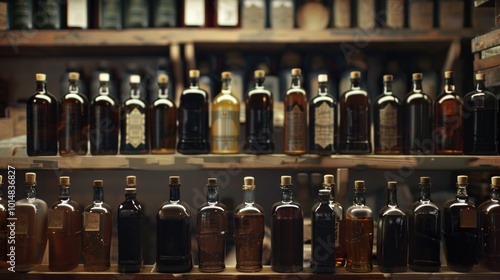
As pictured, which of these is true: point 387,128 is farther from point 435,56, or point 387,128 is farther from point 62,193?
point 62,193

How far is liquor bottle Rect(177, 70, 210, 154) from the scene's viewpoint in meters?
1.95

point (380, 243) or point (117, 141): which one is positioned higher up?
point (117, 141)

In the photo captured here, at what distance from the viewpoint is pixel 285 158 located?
1893 mm

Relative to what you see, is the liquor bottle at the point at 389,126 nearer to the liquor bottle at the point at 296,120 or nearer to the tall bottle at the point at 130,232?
the liquor bottle at the point at 296,120

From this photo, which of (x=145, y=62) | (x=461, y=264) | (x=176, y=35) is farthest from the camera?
(x=145, y=62)

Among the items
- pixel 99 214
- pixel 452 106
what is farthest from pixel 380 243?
pixel 99 214

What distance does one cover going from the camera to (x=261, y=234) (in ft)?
6.19

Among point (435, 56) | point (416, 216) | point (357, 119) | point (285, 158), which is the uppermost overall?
point (435, 56)

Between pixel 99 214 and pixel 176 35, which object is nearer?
pixel 99 214

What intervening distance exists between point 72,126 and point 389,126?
106 cm

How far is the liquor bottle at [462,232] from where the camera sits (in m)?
1.84

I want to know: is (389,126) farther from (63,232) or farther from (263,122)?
(63,232)

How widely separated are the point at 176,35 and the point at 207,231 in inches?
29.7

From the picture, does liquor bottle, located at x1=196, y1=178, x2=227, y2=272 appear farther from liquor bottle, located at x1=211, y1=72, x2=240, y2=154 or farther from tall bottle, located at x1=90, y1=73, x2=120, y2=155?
tall bottle, located at x1=90, y1=73, x2=120, y2=155
